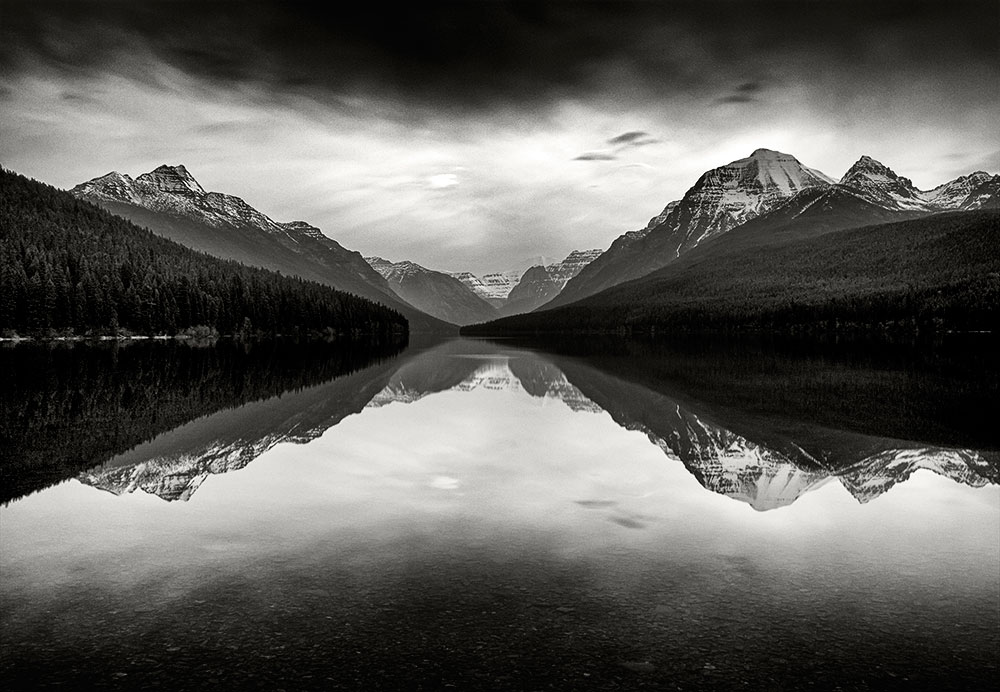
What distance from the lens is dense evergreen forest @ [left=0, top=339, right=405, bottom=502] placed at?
2133cm

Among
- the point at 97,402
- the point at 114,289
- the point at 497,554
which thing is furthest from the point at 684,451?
the point at 114,289

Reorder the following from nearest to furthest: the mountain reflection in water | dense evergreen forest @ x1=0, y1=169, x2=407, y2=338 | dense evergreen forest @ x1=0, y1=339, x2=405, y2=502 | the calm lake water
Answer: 1. the calm lake water
2. the mountain reflection in water
3. dense evergreen forest @ x1=0, y1=339, x2=405, y2=502
4. dense evergreen forest @ x1=0, y1=169, x2=407, y2=338

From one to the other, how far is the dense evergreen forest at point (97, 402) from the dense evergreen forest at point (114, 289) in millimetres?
64381

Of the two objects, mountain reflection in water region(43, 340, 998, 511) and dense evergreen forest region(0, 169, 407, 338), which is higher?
dense evergreen forest region(0, 169, 407, 338)

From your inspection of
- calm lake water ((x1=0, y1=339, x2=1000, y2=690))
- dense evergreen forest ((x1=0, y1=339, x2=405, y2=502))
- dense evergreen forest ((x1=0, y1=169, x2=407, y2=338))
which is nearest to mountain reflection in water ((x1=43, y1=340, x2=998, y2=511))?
calm lake water ((x1=0, y1=339, x2=1000, y2=690))

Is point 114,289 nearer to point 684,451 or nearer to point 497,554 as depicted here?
point 684,451

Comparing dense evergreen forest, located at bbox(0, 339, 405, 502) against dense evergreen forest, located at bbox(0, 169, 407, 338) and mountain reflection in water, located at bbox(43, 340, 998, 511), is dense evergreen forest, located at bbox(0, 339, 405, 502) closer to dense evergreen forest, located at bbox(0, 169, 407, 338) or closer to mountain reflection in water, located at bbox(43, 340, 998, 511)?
mountain reflection in water, located at bbox(43, 340, 998, 511)

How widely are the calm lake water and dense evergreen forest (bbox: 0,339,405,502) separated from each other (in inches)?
10.5

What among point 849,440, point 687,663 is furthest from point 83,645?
point 849,440

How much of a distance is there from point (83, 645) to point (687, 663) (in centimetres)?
772

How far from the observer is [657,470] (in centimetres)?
2195

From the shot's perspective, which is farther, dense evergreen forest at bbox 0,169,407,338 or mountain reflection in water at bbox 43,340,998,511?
dense evergreen forest at bbox 0,169,407,338

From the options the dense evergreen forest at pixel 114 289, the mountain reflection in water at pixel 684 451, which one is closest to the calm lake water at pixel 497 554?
the mountain reflection in water at pixel 684 451

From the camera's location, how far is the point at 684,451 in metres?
24.9
